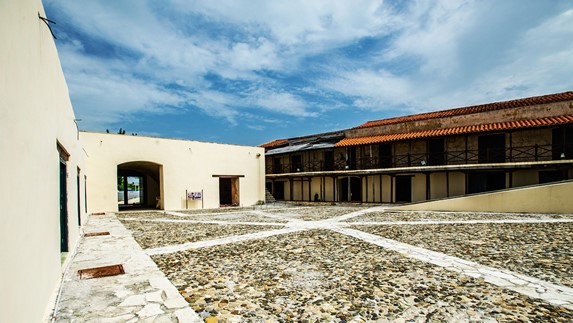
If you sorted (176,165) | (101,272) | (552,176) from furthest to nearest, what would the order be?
(176,165), (552,176), (101,272)

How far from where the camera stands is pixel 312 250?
677 centimetres

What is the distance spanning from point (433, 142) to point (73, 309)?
20.8 metres

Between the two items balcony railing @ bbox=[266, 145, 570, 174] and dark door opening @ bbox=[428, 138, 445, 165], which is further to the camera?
dark door opening @ bbox=[428, 138, 445, 165]

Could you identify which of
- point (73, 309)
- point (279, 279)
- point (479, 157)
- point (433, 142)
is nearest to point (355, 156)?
point (433, 142)

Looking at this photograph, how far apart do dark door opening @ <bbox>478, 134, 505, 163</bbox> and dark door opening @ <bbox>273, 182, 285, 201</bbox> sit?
632 inches

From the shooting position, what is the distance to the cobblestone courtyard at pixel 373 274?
3.65 metres

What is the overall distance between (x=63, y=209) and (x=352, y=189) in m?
20.2

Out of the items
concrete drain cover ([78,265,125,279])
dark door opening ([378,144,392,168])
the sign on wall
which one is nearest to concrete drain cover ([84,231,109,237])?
concrete drain cover ([78,265,125,279])

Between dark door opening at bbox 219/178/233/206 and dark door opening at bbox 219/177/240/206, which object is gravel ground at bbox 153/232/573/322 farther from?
dark door opening at bbox 219/178/233/206

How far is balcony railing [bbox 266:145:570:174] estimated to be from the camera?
16.5 metres

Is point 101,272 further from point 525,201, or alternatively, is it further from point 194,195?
point 525,201

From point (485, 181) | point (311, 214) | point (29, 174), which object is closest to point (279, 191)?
point (311, 214)

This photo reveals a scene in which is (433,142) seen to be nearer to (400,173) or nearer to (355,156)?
(400,173)

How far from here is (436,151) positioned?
19.8 metres
